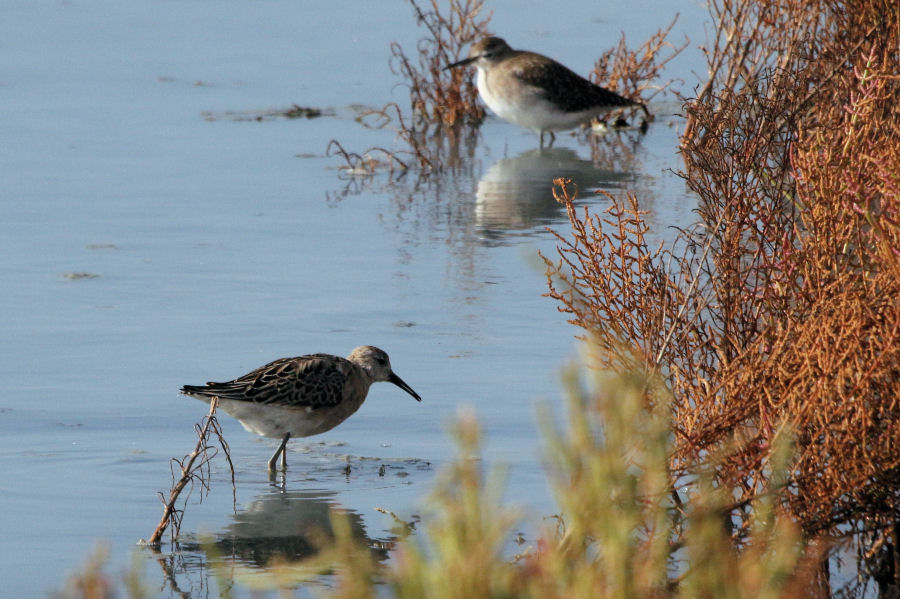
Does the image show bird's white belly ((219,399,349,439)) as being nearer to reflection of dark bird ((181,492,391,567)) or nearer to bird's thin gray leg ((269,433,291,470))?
bird's thin gray leg ((269,433,291,470))

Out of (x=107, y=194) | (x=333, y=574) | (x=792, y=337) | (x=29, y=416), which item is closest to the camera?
(x=792, y=337)

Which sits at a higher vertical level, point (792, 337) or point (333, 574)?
point (792, 337)

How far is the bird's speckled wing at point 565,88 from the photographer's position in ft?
46.9

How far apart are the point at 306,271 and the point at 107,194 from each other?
273 cm

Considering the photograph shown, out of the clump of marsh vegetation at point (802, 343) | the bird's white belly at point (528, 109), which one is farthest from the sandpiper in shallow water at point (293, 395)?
the bird's white belly at point (528, 109)

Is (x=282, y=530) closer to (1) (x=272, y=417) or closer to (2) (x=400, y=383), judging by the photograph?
(1) (x=272, y=417)

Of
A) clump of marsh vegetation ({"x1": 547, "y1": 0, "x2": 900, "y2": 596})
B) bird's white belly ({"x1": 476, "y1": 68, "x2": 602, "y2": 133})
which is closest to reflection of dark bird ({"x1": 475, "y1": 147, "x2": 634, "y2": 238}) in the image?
bird's white belly ({"x1": 476, "y1": 68, "x2": 602, "y2": 133})

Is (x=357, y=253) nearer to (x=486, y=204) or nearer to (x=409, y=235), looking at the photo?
(x=409, y=235)

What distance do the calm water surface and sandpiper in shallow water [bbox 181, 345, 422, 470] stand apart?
0.16 metres

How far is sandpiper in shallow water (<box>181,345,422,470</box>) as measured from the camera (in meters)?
6.84

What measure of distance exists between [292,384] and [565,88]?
7837 millimetres

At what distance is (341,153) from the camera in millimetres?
13031

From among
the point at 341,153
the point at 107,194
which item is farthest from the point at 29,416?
the point at 341,153

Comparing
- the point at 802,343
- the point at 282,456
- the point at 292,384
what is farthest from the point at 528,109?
the point at 802,343
